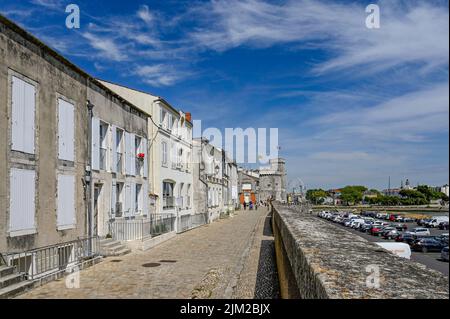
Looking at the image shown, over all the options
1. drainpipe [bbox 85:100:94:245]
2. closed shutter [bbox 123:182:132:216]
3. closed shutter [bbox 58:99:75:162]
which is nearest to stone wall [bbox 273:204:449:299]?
closed shutter [bbox 58:99:75:162]

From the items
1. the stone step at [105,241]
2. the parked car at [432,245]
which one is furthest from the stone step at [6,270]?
the parked car at [432,245]

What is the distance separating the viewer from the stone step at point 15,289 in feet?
29.8

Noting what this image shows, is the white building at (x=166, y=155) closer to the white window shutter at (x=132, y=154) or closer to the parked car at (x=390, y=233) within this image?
the white window shutter at (x=132, y=154)

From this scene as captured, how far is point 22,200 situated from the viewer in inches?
448

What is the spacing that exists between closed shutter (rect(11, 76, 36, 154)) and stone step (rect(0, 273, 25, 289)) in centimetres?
364

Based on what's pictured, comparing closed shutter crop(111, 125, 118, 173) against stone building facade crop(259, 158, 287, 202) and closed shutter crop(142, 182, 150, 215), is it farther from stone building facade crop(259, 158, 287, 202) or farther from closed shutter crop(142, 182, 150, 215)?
stone building facade crop(259, 158, 287, 202)

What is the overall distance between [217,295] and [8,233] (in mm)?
6144

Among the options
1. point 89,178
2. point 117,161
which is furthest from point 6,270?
point 117,161

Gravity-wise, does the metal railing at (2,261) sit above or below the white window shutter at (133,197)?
below

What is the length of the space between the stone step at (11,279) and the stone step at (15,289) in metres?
0.10

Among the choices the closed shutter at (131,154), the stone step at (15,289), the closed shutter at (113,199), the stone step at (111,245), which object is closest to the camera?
the stone step at (15,289)
